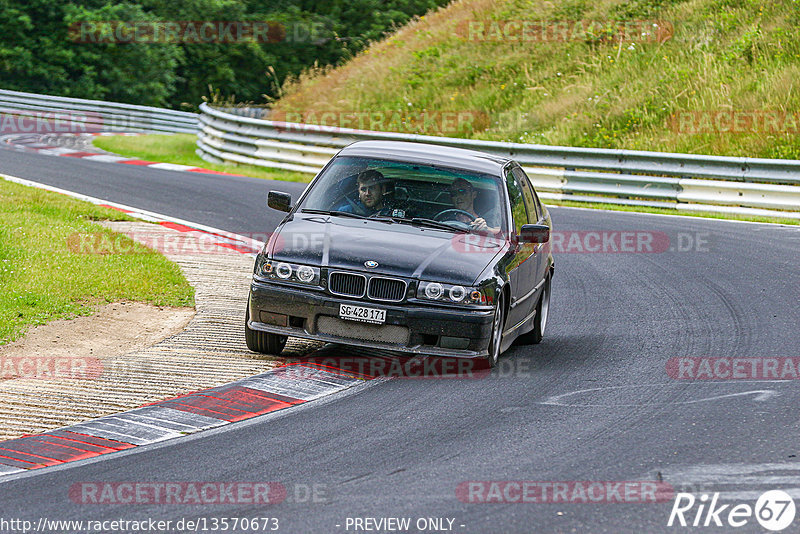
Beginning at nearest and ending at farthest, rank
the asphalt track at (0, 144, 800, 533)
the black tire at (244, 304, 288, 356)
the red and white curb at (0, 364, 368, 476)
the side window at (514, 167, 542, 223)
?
the asphalt track at (0, 144, 800, 533) < the red and white curb at (0, 364, 368, 476) < the black tire at (244, 304, 288, 356) < the side window at (514, 167, 542, 223)

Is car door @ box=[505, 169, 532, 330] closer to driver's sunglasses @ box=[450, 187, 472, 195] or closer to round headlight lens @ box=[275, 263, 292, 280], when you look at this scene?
driver's sunglasses @ box=[450, 187, 472, 195]

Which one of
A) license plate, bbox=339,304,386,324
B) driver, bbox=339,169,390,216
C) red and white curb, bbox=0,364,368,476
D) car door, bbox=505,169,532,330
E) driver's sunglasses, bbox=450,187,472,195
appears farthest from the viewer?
driver's sunglasses, bbox=450,187,472,195

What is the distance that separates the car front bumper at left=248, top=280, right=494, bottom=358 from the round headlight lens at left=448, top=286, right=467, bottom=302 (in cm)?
8

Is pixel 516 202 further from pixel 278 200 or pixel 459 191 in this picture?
pixel 278 200

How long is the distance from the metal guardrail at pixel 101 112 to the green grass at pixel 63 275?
21322 mm

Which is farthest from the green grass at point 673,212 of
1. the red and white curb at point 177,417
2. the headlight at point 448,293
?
the red and white curb at point 177,417

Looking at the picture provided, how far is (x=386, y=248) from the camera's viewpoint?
870 centimetres

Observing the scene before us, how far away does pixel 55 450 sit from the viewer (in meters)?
6.63

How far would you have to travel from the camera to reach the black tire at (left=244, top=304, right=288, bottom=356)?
352 inches

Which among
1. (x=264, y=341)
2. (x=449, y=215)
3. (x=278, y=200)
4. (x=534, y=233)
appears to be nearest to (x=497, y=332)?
(x=534, y=233)

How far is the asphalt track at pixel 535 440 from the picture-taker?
5.60m

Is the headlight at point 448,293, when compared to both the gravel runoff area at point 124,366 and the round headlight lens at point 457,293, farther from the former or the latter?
the gravel runoff area at point 124,366

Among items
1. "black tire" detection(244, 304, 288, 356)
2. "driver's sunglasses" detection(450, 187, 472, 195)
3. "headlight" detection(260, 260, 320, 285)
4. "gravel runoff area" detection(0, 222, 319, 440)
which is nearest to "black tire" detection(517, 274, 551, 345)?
"driver's sunglasses" detection(450, 187, 472, 195)

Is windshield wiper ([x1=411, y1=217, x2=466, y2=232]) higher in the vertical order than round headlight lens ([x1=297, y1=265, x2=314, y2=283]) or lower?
higher
